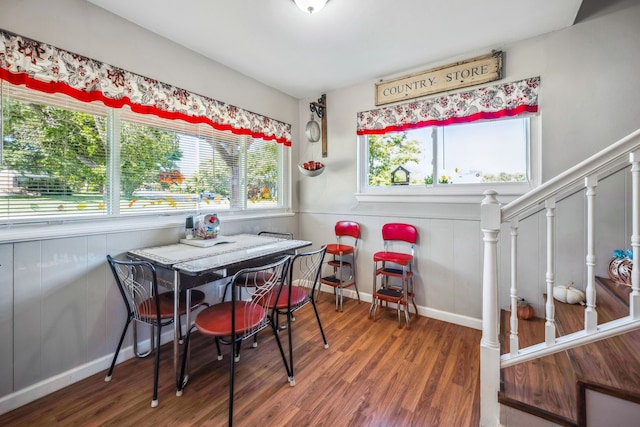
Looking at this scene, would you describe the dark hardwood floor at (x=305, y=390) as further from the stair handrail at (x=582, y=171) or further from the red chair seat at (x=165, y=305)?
the stair handrail at (x=582, y=171)

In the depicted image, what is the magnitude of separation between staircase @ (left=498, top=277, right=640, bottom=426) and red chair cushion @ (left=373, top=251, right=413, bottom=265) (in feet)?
3.31

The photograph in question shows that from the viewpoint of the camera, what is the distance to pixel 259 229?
309 cm

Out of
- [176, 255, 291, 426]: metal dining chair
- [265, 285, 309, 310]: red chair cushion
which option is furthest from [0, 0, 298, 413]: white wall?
[265, 285, 309, 310]: red chair cushion

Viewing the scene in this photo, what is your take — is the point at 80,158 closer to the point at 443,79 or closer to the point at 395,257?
the point at 395,257

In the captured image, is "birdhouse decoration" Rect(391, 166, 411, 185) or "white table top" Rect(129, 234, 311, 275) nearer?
"white table top" Rect(129, 234, 311, 275)

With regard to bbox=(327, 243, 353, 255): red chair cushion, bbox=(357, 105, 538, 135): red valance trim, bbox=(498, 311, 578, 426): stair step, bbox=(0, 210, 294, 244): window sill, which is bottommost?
bbox=(498, 311, 578, 426): stair step

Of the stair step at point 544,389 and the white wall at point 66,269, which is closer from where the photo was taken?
the stair step at point 544,389

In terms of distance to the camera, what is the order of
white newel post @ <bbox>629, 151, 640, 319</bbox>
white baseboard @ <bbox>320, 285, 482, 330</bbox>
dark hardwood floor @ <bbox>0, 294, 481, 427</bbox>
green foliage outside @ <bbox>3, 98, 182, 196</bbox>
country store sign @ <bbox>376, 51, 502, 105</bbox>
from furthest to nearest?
white baseboard @ <bbox>320, 285, 482, 330</bbox> → country store sign @ <bbox>376, 51, 502, 105</bbox> → green foliage outside @ <bbox>3, 98, 182, 196</bbox> → dark hardwood floor @ <bbox>0, 294, 481, 427</bbox> → white newel post @ <bbox>629, 151, 640, 319</bbox>

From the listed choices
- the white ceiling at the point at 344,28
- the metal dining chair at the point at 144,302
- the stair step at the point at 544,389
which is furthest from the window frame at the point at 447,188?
the metal dining chair at the point at 144,302

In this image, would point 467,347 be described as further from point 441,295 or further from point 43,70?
point 43,70

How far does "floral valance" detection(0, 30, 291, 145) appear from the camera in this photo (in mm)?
1551

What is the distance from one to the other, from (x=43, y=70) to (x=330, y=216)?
104 inches

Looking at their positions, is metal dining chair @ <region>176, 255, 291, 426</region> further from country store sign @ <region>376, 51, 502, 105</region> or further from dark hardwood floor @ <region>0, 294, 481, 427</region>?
country store sign @ <region>376, 51, 502, 105</region>

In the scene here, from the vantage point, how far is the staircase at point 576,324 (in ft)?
3.87
